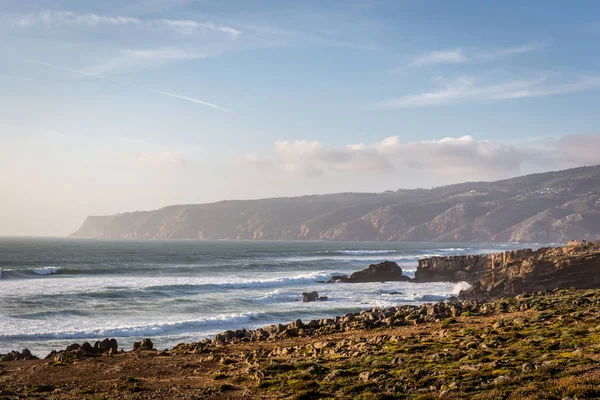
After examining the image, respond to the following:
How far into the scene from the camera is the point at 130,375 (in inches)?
832

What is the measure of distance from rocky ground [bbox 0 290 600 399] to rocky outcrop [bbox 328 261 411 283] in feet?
140

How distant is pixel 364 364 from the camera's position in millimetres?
19312

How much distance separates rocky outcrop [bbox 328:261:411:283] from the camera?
72.8 meters

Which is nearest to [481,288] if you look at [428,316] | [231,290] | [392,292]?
[392,292]

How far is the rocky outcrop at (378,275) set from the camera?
72.8 m

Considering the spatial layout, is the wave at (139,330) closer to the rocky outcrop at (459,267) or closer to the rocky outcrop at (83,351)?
the rocky outcrop at (83,351)

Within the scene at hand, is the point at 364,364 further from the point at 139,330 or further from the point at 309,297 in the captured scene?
the point at 309,297

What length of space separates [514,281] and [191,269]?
58.0 metres

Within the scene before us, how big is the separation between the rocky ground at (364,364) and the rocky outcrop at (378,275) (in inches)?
1676

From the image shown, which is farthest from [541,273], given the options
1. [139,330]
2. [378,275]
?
[139,330]

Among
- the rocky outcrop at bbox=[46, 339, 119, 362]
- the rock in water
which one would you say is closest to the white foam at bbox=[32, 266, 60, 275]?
the rock in water

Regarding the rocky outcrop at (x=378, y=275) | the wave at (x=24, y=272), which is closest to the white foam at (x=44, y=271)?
the wave at (x=24, y=272)

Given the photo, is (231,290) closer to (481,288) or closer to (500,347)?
(481,288)

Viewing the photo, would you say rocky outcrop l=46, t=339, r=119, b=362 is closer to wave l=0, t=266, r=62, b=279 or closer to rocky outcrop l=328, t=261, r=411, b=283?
rocky outcrop l=328, t=261, r=411, b=283
